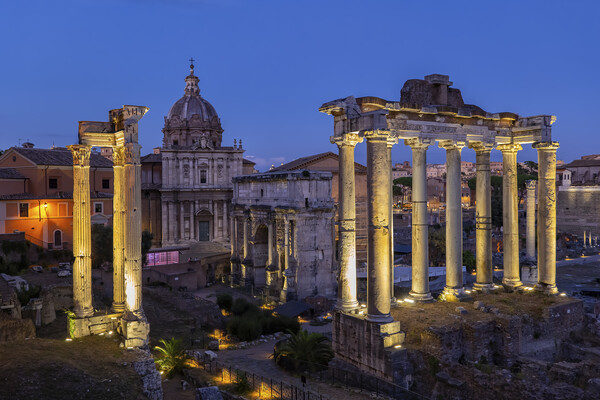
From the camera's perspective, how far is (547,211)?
18422 millimetres

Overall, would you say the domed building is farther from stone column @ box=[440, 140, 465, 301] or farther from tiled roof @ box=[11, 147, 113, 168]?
stone column @ box=[440, 140, 465, 301]

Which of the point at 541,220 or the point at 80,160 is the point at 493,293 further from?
the point at 80,160

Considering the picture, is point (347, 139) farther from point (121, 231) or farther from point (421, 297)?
point (121, 231)

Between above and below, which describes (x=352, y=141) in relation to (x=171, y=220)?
above

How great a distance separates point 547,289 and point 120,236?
14.5 metres

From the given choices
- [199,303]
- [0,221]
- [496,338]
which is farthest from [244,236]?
[496,338]

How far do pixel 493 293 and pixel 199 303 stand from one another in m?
14.0

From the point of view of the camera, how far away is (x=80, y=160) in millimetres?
16156

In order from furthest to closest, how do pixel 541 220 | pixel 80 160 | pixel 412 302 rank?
pixel 541 220, pixel 412 302, pixel 80 160

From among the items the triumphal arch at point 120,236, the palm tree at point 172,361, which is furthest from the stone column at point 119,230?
the palm tree at point 172,361

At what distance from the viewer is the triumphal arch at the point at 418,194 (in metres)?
14.0

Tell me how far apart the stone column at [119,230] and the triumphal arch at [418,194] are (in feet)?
21.5

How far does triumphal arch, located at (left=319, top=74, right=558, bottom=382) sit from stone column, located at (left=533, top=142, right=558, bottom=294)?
0.11ft

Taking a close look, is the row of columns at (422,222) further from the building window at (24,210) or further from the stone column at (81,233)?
the building window at (24,210)
